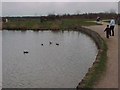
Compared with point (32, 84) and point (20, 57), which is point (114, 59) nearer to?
point (32, 84)

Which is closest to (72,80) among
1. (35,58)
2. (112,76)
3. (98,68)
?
(98,68)

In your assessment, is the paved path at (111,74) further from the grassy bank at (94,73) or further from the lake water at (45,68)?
the lake water at (45,68)

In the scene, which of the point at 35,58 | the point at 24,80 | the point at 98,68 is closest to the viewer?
the point at 98,68

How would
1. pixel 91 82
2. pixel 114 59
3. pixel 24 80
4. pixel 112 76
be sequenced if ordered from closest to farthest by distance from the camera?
pixel 91 82 → pixel 112 76 → pixel 24 80 → pixel 114 59

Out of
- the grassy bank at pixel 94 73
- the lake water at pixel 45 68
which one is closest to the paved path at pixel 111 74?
the grassy bank at pixel 94 73

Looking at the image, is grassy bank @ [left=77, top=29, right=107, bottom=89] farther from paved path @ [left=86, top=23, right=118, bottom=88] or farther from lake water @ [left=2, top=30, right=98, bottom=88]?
lake water @ [left=2, top=30, right=98, bottom=88]

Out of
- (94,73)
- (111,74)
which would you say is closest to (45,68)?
(94,73)

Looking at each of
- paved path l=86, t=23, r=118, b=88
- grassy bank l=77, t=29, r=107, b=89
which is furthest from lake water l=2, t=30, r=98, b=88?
paved path l=86, t=23, r=118, b=88

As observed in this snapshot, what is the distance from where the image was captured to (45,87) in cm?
1398

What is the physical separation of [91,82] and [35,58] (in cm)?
986

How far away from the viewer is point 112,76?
43.4 feet

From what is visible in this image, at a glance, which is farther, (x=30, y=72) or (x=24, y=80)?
(x=30, y=72)

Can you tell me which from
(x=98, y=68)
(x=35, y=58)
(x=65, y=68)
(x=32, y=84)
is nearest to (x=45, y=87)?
(x=32, y=84)

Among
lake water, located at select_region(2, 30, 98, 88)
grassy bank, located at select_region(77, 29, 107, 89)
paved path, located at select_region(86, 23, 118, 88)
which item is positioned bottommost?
lake water, located at select_region(2, 30, 98, 88)
